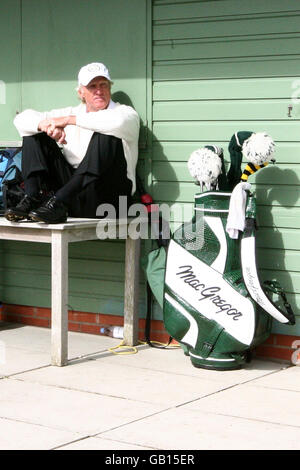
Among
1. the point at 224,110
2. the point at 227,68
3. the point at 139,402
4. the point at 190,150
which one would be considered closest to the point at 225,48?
the point at 227,68

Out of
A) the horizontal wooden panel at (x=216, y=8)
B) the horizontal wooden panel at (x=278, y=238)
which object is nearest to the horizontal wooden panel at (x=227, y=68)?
the horizontal wooden panel at (x=216, y=8)

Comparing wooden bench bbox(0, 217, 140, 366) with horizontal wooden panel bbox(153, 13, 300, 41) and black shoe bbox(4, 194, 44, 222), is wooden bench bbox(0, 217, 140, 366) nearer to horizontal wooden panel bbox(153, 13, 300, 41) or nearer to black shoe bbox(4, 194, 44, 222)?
black shoe bbox(4, 194, 44, 222)

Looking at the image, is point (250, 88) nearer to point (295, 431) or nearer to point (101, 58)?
point (101, 58)

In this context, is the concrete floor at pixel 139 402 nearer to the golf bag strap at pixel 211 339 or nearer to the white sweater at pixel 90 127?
the golf bag strap at pixel 211 339

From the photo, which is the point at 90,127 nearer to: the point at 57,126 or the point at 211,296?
the point at 57,126

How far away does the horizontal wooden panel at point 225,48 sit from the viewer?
480 cm

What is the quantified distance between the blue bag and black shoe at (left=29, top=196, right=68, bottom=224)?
0.47 metres

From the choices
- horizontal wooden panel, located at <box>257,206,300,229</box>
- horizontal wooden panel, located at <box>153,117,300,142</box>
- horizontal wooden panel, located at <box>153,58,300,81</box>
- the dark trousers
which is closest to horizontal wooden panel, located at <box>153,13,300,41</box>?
horizontal wooden panel, located at <box>153,58,300,81</box>

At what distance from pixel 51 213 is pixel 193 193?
0.94m

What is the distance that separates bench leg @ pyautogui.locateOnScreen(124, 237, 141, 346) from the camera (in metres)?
5.25

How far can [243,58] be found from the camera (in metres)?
4.94
